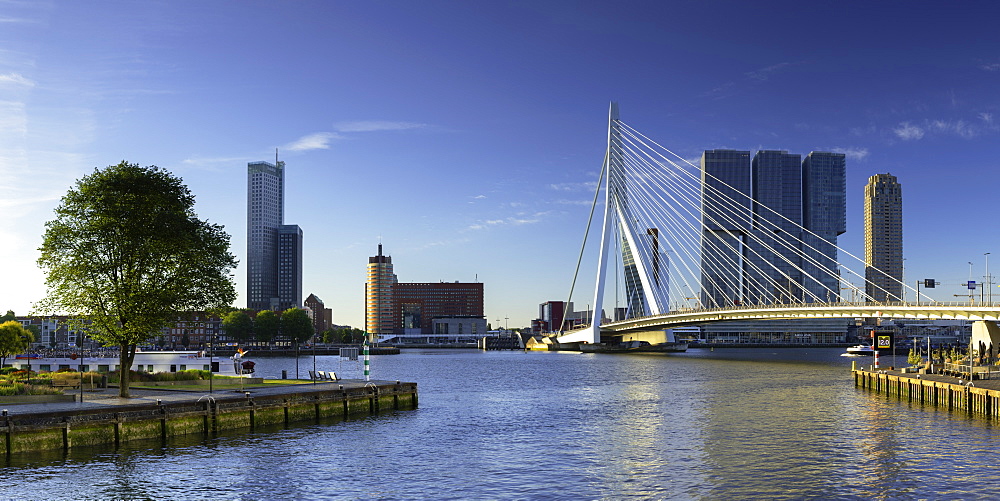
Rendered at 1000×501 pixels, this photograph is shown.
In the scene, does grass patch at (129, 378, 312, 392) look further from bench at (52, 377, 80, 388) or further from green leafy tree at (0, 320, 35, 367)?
green leafy tree at (0, 320, 35, 367)

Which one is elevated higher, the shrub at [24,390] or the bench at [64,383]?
the shrub at [24,390]

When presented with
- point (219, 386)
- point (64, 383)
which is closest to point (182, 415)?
point (219, 386)

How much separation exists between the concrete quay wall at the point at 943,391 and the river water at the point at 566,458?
1960mm

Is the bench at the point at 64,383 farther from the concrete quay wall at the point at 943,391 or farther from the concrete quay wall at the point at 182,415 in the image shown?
the concrete quay wall at the point at 943,391

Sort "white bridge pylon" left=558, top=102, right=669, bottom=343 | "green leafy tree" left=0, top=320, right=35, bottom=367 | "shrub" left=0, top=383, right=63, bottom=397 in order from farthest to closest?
"white bridge pylon" left=558, top=102, right=669, bottom=343, "green leafy tree" left=0, top=320, right=35, bottom=367, "shrub" left=0, top=383, right=63, bottom=397

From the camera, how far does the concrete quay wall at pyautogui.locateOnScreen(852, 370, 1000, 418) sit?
179ft

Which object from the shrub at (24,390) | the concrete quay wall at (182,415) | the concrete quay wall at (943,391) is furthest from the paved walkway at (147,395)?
the concrete quay wall at (943,391)

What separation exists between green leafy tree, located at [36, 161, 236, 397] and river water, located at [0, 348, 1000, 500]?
11.3 meters

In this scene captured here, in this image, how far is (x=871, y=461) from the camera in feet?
124

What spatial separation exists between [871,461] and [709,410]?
21.9m

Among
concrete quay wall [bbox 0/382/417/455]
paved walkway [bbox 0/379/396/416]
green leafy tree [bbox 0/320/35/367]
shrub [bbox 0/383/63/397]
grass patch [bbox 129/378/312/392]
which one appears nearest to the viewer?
concrete quay wall [bbox 0/382/417/455]

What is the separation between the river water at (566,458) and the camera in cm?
3172

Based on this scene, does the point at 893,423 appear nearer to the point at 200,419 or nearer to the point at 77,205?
the point at 200,419

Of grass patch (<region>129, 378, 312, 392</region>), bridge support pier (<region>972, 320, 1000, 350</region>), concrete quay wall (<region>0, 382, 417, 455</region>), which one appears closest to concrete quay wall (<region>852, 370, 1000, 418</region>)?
bridge support pier (<region>972, 320, 1000, 350</region>)
